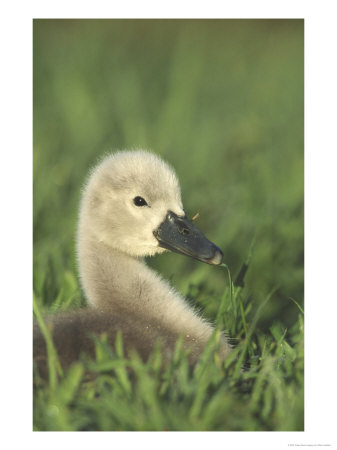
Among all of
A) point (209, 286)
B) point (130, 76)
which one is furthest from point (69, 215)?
point (130, 76)

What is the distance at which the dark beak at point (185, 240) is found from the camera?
299 cm

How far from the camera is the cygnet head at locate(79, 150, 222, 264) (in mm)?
3064

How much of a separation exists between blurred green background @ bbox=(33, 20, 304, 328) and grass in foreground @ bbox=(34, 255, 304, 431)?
3.85 feet

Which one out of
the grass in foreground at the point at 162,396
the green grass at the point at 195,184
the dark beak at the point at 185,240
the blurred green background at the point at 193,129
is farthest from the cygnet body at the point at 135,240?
the blurred green background at the point at 193,129

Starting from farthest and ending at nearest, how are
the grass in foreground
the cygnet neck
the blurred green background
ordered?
the blurred green background
the cygnet neck
the grass in foreground

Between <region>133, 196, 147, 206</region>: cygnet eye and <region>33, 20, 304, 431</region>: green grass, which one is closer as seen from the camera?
<region>33, 20, 304, 431</region>: green grass

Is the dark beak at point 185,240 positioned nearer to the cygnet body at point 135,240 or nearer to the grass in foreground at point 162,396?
the cygnet body at point 135,240

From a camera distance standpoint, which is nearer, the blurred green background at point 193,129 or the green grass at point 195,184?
the green grass at point 195,184

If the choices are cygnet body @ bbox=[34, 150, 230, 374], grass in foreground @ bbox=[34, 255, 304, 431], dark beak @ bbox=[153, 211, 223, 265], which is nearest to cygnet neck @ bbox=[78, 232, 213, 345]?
→ cygnet body @ bbox=[34, 150, 230, 374]

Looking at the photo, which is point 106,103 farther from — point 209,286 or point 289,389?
point 289,389

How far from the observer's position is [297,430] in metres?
2.37

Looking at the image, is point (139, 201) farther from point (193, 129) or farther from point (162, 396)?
point (193, 129)

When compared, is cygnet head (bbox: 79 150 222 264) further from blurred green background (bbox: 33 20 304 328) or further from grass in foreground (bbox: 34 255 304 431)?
grass in foreground (bbox: 34 255 304 431)

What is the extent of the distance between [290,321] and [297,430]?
4.68 feet
